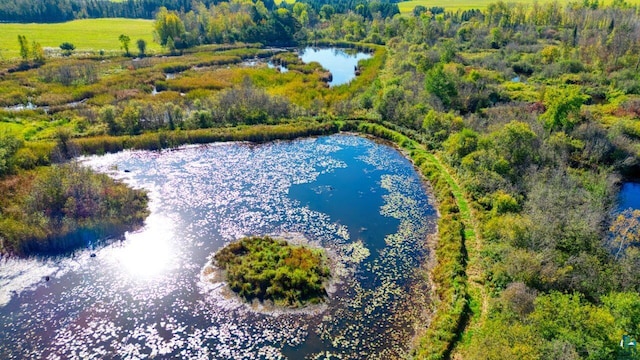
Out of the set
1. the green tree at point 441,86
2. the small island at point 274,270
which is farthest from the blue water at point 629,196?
the small island at point 274,270

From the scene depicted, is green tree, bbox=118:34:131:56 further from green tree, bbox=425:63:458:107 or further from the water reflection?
the water reflection

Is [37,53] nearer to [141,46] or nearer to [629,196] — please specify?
[141,46]

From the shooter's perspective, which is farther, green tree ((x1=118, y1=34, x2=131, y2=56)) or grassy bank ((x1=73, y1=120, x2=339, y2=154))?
green tree ((x1=118, y1=34, x2=131, y2=56))

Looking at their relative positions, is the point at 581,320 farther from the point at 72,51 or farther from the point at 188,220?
the point at 72,51

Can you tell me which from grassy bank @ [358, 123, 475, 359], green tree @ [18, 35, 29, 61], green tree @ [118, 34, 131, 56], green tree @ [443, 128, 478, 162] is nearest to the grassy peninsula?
grassy bank @ [358, 123, 475, 359]

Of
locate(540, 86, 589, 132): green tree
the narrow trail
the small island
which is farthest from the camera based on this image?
locate(540, 86, 589, 132): green tree

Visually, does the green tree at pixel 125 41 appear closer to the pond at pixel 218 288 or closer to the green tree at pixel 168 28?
the green tree at pixel 168 28
